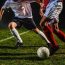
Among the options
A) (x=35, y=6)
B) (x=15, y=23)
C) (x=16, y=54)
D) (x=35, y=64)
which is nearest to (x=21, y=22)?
(x=15, y=23)

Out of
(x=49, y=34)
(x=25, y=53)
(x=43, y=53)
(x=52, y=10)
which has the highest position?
(x=52, y=10)

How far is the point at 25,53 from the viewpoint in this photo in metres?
9.89

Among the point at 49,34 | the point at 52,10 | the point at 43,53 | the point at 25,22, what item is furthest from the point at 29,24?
the point at 43,53

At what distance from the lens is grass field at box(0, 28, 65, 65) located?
8828mm

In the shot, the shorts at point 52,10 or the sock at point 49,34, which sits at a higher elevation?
the shorts at point 52,10

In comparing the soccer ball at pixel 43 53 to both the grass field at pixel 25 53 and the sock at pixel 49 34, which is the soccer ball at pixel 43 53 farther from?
the sock at pixel 49 34

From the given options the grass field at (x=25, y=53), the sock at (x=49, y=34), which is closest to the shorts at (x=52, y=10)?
the sock at (x=49, y=34)

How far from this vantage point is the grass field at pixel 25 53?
883cm

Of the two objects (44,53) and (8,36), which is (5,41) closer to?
(8,36)

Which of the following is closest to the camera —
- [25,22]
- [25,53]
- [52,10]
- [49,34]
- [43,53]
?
[43,53]

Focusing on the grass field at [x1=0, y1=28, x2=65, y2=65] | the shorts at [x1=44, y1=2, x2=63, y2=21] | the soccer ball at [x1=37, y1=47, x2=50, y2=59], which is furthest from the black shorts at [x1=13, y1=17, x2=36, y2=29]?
the soccer ball at [x1=37, y1=47, x2=50, y2=59]

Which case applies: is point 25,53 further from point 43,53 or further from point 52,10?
point 52,10

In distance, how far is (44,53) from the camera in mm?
9062

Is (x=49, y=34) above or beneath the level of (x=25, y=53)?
above
